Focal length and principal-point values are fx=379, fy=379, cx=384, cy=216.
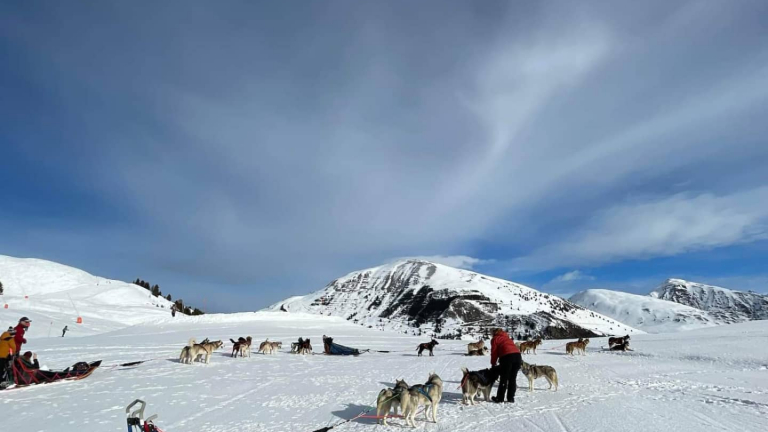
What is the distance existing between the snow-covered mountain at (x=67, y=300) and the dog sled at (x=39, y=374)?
22.2 m

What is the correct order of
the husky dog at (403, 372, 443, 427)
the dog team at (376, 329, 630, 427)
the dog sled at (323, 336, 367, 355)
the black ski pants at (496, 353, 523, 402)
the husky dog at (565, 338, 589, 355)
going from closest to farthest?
1. the husky dog at (403, 372, 443, 427)
2. the dog team at (376, 329, 630, 427)
3. the black ski pants at (496, 353, 523, 402)
4. the husky dog at (565, 338, 589, 355)
5. the dog sled at (323, 336, 367, 355)

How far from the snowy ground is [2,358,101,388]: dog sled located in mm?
358

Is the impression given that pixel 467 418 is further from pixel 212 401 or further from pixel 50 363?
pixel 50 363

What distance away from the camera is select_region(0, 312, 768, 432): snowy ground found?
830 centimetres

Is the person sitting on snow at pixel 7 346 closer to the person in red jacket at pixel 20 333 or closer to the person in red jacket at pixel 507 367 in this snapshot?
the person in red jacket at pixel 20 333

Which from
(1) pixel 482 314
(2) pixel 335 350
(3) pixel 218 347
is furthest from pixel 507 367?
(1) pixel 482 314

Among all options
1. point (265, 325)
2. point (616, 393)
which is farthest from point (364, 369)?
point (265, 325)

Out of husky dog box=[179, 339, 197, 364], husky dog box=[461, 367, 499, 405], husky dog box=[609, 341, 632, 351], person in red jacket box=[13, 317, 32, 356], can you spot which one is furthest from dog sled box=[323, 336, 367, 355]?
husky dog box=[461, 367, 499, 405]

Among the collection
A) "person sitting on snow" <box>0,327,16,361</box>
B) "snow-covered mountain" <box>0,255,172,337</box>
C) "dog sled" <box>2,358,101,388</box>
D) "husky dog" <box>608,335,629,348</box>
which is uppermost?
"snow-covered mountain" <box>0,255,172,337</box>

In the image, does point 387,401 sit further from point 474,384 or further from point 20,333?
point 20,333

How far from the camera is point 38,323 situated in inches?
1240

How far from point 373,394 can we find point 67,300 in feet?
163

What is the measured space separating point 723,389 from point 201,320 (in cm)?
4201

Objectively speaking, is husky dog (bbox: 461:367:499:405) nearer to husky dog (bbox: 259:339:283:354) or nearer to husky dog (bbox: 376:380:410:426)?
husky dog (bbox: 376:380:410:426)
